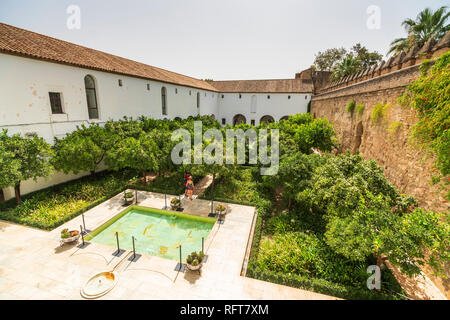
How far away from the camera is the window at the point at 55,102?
12908 mm

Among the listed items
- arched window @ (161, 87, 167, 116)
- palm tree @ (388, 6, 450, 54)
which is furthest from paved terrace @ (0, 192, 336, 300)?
palm tree @ (388, 6, 450, 54)

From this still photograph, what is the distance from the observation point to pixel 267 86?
36.9 meters

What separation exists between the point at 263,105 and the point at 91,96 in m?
27.8

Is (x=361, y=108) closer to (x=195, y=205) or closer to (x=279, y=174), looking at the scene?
(x=279, y=174)

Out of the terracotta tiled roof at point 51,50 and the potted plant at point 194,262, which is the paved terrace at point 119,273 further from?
the terracotta tiled roof at point 51,50

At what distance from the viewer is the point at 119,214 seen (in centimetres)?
1079

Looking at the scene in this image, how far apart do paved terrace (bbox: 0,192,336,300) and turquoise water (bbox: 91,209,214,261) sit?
0.78m

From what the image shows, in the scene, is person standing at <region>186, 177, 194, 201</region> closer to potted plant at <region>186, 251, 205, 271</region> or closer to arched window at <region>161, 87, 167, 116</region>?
potted plant at <region>186, 251, 205, 271</region>

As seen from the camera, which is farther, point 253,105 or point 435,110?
point 253,105

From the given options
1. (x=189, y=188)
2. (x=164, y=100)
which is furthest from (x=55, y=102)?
(x=164, y=100)

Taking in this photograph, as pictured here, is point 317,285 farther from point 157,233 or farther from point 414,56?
point 414,56

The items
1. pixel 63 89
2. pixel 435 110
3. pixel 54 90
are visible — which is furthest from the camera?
pixel 63 89
